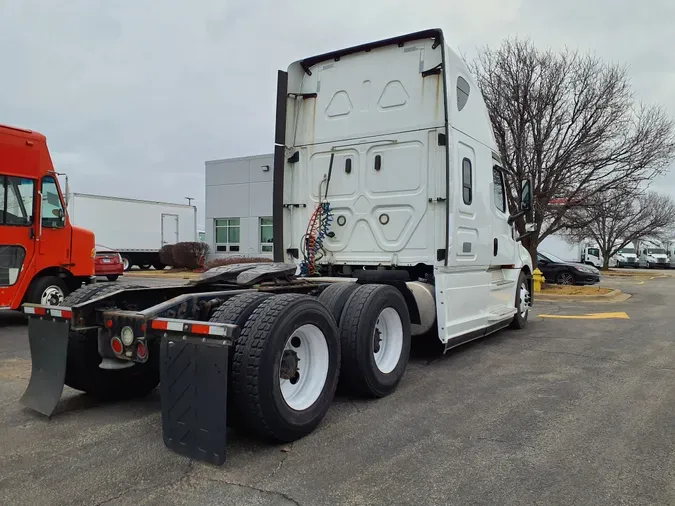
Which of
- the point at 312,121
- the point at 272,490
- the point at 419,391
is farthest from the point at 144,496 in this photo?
the point at 312,121

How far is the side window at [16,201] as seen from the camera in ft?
27.4

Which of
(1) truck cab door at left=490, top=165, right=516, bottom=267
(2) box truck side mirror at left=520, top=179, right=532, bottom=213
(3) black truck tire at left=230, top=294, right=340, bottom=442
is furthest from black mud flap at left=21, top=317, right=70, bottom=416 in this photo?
(2) box truck side mirror at left=520, top=179, right=532, bottom=213

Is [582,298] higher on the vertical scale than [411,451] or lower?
higher

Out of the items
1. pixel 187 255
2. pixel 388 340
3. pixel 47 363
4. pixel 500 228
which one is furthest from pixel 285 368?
pixel 187 255

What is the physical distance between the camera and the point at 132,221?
27797 millimetres

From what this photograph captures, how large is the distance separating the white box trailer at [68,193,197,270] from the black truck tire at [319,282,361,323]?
927 inches

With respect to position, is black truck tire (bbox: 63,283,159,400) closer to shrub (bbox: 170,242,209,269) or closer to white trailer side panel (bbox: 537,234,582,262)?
shrub (bbox: 170,242,209,269)

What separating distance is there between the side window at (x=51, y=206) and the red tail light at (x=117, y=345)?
19.2 feet

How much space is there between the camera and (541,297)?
51.7 feet

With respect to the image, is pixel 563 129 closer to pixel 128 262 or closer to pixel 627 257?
pixel 128 262

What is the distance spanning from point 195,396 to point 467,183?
4.42 m

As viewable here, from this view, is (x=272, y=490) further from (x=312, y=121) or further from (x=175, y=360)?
(x=312, y=121)

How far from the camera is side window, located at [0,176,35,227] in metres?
8.35

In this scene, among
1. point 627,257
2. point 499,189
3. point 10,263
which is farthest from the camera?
point 627,257
